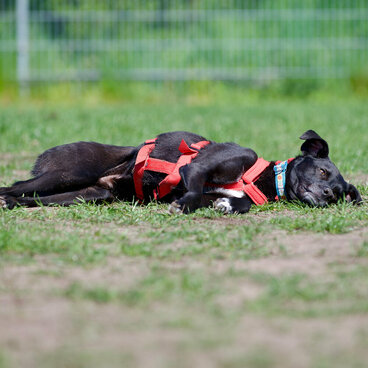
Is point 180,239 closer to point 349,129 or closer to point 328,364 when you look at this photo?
point 328,364

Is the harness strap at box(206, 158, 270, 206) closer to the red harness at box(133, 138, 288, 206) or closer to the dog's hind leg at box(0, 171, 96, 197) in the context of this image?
the red harness at box(133, 138, 288, 206)

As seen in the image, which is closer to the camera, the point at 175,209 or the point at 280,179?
the point at 175,209

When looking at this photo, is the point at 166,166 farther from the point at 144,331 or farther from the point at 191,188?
the point at 144,331

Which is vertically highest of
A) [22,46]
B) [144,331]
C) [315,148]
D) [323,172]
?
[22,46]

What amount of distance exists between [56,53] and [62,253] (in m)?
11.2

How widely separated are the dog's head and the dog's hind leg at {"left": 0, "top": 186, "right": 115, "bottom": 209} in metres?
1.24

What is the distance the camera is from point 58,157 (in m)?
4.29

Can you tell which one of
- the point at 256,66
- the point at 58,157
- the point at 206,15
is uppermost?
the point at 206,15

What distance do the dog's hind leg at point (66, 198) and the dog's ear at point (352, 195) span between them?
1.60 m

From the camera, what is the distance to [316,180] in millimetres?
4184

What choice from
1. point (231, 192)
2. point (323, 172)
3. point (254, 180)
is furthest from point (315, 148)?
point (231, 192)

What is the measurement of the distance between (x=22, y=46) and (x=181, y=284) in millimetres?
11999

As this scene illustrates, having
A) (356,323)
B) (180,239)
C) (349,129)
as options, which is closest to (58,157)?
(180,239)

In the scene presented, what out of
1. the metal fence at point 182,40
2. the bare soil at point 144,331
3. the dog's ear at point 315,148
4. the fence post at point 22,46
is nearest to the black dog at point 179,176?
the dog's ear at point 315,148
